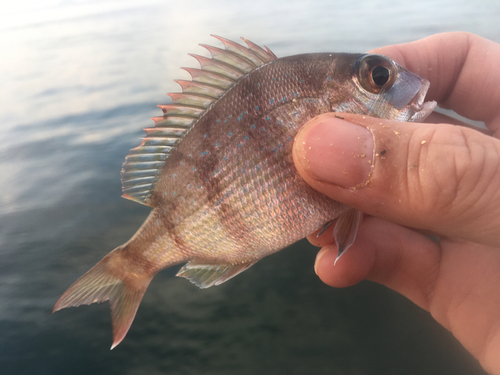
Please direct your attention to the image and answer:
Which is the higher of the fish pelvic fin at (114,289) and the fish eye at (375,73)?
the fish eye at (375,73)

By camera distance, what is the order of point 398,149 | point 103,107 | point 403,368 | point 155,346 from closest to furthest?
1. point 398,149
2. point 403,368
3. point 155,346
4. point 103,107

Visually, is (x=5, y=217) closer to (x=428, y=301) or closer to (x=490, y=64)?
(x=428, y=301)

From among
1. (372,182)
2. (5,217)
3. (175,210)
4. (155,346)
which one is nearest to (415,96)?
(372,182)

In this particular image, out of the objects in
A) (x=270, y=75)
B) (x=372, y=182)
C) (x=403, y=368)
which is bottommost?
(x=403, y=368)

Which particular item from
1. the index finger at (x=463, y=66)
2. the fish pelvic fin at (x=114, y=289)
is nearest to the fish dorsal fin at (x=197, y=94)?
the fish pelvic fin at (x=114, y=289)

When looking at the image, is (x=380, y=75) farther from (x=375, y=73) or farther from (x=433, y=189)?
(x=433, y=189)

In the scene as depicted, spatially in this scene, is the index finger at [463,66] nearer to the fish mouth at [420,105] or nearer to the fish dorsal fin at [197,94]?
the fish mouth at [420,105]
